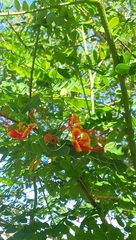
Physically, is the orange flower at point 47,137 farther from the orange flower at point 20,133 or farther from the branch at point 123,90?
the branch at point 123,90

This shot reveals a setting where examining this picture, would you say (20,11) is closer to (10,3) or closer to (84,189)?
(10,3)

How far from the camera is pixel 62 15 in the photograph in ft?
2.17

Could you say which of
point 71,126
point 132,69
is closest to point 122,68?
point 132,69

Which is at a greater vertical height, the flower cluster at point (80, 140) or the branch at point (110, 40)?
the branch at point (110, 40)

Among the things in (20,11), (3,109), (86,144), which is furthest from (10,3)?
(86,144)

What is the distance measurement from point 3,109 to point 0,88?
98 mm

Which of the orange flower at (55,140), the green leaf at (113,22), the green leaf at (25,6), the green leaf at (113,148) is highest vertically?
the green leaf at (25,6)

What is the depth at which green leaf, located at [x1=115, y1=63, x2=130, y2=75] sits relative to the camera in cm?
60

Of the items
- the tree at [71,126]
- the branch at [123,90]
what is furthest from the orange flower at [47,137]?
the branch at [123,90]

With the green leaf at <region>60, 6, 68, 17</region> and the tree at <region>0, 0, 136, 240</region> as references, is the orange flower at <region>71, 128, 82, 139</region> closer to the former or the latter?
the tree at <region>0, 0, 136, 240</region>

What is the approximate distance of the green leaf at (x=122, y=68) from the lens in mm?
597

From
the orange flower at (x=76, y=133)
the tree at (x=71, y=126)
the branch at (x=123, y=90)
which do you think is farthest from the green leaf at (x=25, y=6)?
the orange flower at (x=76, y=133)

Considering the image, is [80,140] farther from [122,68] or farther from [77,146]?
[122,68]

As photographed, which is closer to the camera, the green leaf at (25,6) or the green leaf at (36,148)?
the green leaf at (36,148)
